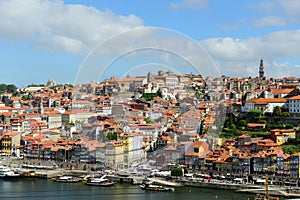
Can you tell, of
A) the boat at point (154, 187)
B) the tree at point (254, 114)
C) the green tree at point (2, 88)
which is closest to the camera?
the boat at point (154, 187)

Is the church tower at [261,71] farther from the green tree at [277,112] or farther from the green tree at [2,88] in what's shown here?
the green tree at [2,88]

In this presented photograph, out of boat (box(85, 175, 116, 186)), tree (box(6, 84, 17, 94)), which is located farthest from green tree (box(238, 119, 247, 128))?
tree (box(6, 84, 17, 94))

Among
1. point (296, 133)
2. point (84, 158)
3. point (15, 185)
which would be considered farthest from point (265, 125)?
point (15, 185)

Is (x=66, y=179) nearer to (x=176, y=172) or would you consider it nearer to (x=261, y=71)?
(x=176, y=172)

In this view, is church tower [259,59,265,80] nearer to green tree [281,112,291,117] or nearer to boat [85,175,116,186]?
green tree [281,112,291,117]

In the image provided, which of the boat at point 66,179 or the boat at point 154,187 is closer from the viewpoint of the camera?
the boat at point 154,187

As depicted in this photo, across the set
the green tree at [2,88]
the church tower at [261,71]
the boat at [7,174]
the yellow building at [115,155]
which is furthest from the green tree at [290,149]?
the green tree at [2,88]

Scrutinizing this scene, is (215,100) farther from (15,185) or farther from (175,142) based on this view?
(15,185)

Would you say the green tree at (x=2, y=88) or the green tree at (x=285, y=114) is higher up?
the green tree at (x=2, y=88)

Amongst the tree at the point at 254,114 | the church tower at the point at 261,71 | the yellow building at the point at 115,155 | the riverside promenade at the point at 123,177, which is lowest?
the riverside promenade at the point at 123,177
